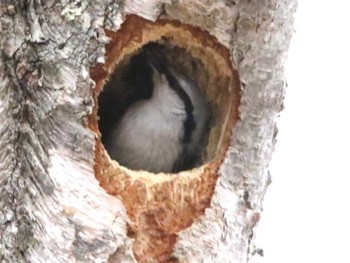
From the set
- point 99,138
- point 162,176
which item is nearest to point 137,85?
point 162,176

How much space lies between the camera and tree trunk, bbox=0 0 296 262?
2148 millimetres

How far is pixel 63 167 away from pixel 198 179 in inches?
15.1

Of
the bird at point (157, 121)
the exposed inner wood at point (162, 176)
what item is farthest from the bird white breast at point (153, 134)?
the exposed inner wood at point (162, 176)

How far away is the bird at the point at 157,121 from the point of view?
2.94 m

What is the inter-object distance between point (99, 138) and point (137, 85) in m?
1.04

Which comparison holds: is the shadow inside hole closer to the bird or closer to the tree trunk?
the bird

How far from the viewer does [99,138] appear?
87.1 inches

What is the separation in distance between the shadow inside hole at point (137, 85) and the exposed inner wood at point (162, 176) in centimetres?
23

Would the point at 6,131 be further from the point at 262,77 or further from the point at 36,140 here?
the point at 262,77

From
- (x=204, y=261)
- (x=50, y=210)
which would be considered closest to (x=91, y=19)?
(x=50, y=210)

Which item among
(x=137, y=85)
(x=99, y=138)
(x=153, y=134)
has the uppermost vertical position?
(x=137, y=85)

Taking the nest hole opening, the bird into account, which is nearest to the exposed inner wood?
the nest hole opening

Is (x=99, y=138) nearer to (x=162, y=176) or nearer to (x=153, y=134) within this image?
(x=162, y=176)

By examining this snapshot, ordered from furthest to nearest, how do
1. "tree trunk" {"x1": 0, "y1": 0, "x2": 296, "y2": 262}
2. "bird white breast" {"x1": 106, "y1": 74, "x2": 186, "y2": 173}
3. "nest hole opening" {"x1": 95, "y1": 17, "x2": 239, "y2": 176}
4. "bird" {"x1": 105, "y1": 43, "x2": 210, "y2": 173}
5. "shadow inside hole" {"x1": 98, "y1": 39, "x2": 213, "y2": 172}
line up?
"bird white breast" {"x1": 106, "y1": 74, "x2": 186, "y2": 173}, "bird" {"x1": 105, "y1": 43, "x2": 210, "y2": 173}, "shadow inside hole" {"x1": 98, "y1": 39, "x2": 213, "y2": 172}, "nest hole opening" {"x1": 95, "y1": 17, "x2": 239, "y2": 176}, "tree trunk" {"x1": 0, "y1": 0, "x2": 296, "y2": 262}
